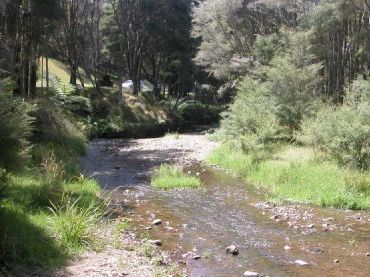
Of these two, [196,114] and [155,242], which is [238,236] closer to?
[155,242]

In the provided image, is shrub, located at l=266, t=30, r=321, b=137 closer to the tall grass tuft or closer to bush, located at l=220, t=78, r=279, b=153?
bush, located at l=220, t=78, r=279, b=153

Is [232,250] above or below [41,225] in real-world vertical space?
below

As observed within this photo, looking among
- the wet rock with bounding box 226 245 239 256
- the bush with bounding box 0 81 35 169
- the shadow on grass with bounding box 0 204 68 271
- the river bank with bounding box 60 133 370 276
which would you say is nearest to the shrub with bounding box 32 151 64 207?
the river bank with bounding box 60 133 370 276

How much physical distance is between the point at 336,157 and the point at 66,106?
79.7 ft

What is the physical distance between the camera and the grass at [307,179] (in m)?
14.8

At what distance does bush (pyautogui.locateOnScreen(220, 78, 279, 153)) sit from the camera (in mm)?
22422

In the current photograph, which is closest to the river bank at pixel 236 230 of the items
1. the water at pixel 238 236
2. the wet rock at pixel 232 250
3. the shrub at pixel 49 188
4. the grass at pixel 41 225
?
the water at pixel 238 236

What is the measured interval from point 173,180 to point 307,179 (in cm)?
484

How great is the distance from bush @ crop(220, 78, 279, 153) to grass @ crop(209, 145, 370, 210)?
1168mm

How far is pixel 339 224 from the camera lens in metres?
12.7

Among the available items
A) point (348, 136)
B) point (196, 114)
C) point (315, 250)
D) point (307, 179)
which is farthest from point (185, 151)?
point (196, 114)

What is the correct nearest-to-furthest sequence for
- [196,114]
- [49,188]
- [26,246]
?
[26,246] < [49,188] < [196,114]

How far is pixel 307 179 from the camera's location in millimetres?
16594

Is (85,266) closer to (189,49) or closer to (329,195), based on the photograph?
(329,195)
